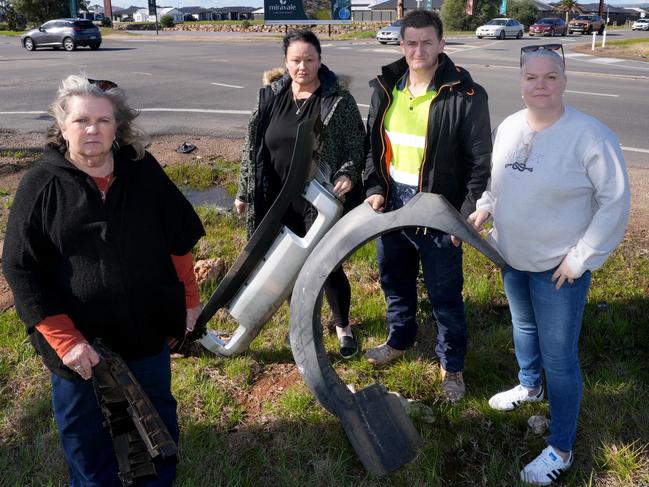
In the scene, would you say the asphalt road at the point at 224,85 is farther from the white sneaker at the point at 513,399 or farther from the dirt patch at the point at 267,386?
the dirt patch at the point at 267,386

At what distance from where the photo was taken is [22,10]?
5041cm

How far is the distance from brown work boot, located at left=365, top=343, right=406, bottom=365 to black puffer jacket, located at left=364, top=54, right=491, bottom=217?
1.02 metres

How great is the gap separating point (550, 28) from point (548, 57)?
4363cm

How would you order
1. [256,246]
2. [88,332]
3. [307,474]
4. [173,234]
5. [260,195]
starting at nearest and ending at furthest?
[88,332]
[173,234]
[307,474]
[256,246]
[260,195]

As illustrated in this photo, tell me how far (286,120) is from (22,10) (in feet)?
186

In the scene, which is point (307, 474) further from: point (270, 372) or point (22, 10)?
point (22, 10)

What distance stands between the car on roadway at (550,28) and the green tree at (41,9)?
38.3 m

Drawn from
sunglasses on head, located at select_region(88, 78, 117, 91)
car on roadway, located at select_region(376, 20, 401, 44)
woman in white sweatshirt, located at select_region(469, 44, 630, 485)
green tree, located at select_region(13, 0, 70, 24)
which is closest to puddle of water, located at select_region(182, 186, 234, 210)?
sunglasses on head, located at select_region(88, 78, 117, 91)

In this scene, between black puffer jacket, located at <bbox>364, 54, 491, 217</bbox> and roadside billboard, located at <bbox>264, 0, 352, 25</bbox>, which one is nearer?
black puffer jacket, located at <bbox>364, 54, 491, 217</bbox>

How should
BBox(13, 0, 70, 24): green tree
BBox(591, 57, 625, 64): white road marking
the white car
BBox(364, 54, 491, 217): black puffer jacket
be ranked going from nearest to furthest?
1. BBox(364, 54, 491, 217): black puffer jacket
2. BBox(591, 57, 625, 64): white road marking
3. the white car
4. BBox(13, 0, 70, 24): green tree

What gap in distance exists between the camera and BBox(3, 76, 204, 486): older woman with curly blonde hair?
206 centimetres

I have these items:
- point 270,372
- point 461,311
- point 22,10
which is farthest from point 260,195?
point 22,10

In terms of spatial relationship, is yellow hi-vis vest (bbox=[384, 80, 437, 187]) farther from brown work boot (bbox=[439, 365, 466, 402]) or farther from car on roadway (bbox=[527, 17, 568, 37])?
car on roadway (bbox=[527, 17, 568, 37])

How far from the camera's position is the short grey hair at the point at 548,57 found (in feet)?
7.63
